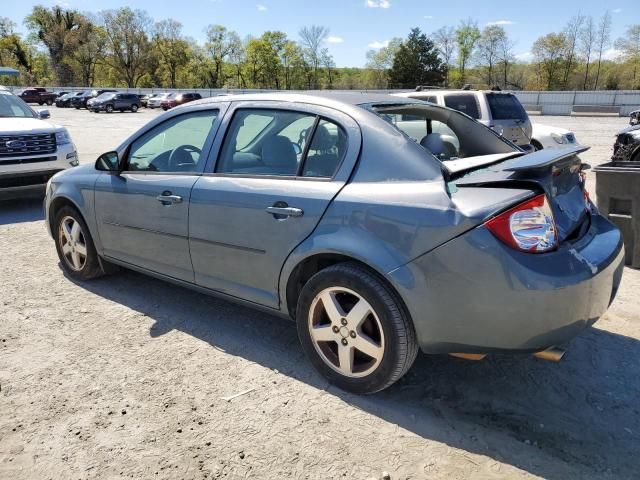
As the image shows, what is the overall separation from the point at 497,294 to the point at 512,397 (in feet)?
2.85

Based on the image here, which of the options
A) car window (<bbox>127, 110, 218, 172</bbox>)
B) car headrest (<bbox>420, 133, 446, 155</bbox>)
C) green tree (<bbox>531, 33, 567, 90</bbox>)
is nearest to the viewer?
car headrest (<bbox>420, 133, 446, 155</bbox>)

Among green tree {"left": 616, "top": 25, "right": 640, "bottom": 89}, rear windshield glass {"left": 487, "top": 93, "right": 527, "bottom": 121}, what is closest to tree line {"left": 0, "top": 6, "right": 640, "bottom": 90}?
green tree {"left": 616, "top": 25, "right": 640, "bottom": 89}

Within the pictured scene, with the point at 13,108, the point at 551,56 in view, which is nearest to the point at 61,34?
the point at 551,56

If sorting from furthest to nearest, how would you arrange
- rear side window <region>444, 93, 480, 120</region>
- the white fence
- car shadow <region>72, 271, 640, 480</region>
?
the white fence < rear side window <region>444, 93, 480, 120</region> < car shadow <region>72, 271, 640, 480</region>

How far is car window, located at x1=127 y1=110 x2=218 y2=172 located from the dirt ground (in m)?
1.17

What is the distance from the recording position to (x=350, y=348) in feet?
9.57

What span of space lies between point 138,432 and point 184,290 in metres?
2.00

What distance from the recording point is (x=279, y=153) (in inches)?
130

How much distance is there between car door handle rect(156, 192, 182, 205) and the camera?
11.8 ft

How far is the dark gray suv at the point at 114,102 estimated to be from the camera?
41.7 metres

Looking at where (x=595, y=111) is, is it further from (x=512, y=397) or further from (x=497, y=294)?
(x=497, y=294)

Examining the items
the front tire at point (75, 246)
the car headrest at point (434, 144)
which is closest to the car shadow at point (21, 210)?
the front tire at point (75, 246)

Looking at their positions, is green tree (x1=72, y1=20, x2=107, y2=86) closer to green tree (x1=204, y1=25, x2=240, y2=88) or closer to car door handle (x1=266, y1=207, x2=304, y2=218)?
green tree (x1=204, y1=25, x2=240, y2=88)

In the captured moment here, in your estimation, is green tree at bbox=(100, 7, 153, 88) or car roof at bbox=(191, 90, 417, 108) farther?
green tree at bbox=(100, 7, 153, 88)
